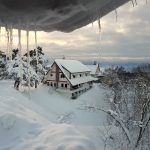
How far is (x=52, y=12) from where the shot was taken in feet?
4.70

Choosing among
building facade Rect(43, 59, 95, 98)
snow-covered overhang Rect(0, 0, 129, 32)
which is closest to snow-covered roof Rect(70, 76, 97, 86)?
building facade Rect(43, 59, 95, 98)

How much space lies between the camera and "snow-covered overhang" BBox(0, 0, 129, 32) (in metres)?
1.35

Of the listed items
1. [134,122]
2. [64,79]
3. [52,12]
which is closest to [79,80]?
[64,79]

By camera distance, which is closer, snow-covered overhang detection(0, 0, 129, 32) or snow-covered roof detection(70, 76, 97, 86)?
snow-covered overhang detection(0, 0, 129, 32)

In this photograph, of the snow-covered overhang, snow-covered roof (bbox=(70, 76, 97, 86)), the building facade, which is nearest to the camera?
the snow-covered overhang

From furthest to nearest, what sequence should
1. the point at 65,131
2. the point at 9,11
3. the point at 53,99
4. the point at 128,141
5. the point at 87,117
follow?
1. the point at 53,99
2. the point at 87,117
3. the point at 128,141
4. the point at 65,131
5. the point at 9,11

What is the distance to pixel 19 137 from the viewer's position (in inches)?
746

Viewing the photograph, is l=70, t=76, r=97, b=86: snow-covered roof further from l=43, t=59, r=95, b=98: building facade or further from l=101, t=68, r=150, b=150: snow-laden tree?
l=101, t=68, r=150, b=150: snow-laden tree

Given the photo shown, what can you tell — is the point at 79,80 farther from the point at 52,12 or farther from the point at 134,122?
the point at 52,12

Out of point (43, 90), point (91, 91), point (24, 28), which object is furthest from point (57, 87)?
point (24, 28)

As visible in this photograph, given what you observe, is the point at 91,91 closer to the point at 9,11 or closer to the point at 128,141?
the point at 128,141

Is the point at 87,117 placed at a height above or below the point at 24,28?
below

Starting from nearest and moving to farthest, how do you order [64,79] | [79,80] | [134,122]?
[134,122] < [64,79] < [79,80]

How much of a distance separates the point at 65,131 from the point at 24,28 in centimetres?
1727
